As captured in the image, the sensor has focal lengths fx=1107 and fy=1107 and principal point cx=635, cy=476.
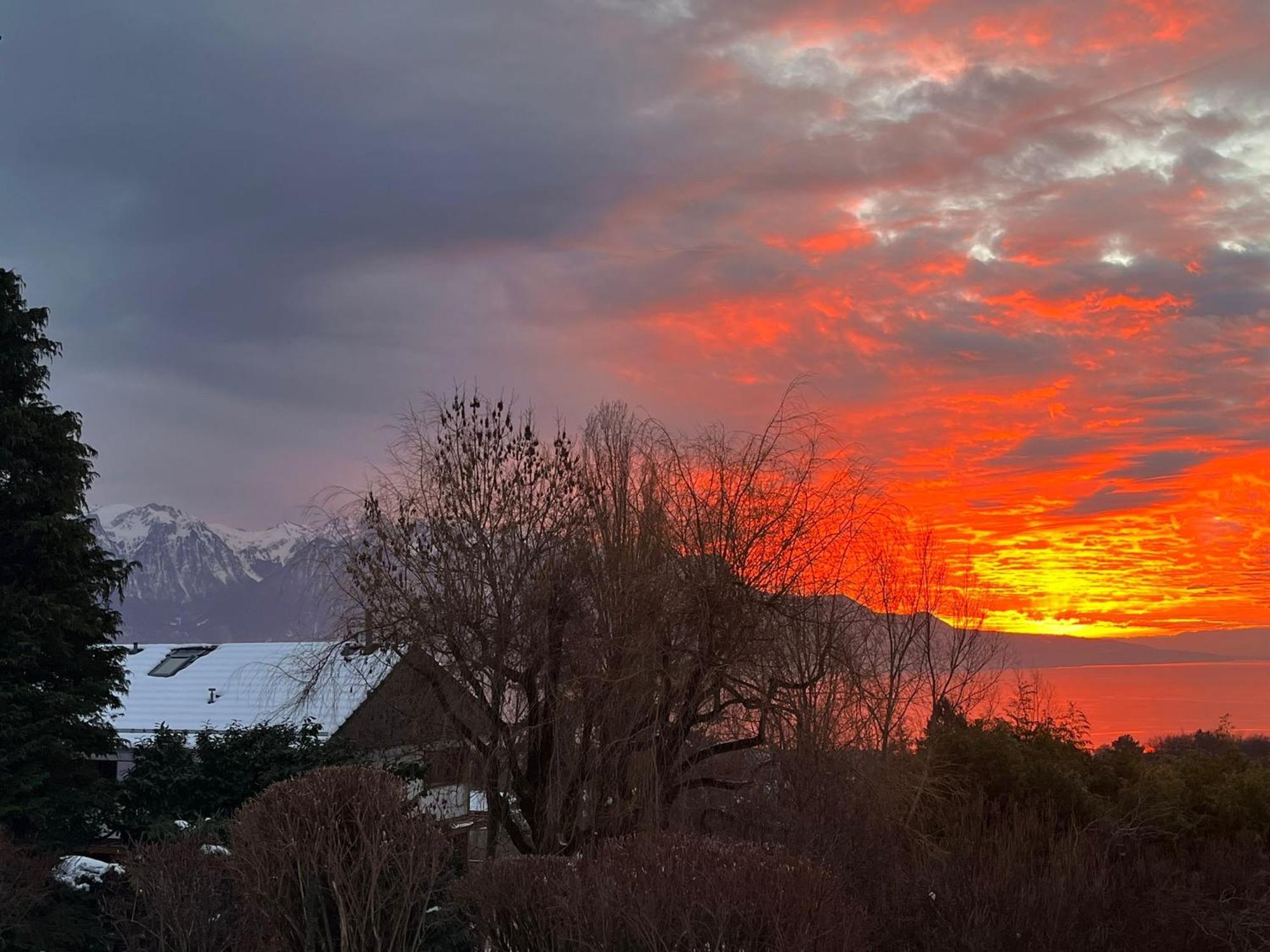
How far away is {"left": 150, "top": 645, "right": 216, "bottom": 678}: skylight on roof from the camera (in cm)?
3135

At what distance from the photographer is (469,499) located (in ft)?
44.4

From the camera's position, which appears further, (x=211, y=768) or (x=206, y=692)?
(x=206, y=692)

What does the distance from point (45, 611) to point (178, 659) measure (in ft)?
Result: 67.5

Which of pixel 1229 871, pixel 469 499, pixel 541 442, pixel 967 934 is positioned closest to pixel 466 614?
pixel 469 499

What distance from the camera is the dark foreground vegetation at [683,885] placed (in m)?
6.26

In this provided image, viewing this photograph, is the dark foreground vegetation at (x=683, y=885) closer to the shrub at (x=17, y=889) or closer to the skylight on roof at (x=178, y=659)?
the shrub at (x=17, y=889)

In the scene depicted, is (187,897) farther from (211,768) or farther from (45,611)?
(211,768)

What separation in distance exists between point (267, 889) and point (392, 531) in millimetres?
6442

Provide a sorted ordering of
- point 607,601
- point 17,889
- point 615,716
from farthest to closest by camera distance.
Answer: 1. point 607,601
2. point 615,716
3. point 17,889

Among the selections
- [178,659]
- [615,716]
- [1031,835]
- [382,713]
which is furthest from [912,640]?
[178,659]

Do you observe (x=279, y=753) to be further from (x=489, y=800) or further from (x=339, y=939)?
(x=339, y=939)

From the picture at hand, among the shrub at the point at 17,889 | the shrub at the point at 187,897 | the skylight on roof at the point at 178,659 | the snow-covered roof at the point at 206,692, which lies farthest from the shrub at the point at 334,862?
the skylight on roof at the point at 178,659

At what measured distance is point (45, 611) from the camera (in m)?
13.1

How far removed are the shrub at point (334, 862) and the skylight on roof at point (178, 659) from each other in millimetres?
25481
